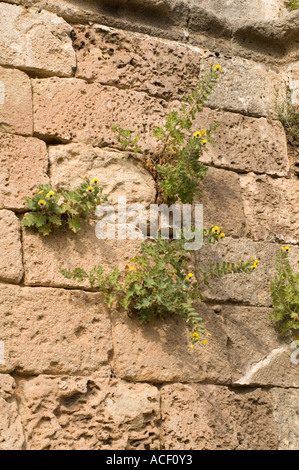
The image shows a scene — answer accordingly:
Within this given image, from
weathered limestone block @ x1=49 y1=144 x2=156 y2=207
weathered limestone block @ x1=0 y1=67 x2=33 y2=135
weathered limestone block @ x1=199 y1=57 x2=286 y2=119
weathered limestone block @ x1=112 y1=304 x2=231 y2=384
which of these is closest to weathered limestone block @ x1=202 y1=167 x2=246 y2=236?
weathered limestone block @ x1=49 y1=144 x2=156 y2=207

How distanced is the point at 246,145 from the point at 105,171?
1025 mm

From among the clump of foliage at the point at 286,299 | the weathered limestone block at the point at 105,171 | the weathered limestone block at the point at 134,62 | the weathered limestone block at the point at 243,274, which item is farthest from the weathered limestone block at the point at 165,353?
the weathered limestone block at the point at 134,62

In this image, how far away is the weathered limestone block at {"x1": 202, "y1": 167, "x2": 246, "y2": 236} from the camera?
4.58 m

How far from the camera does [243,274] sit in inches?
177

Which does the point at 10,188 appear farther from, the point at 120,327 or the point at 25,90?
the point at 120,327

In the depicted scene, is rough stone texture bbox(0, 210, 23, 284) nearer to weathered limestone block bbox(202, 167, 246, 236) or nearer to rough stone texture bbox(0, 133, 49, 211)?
rough stone texture bbox(0, 133, 49, 211)

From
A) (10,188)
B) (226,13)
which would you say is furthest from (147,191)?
(226,13)

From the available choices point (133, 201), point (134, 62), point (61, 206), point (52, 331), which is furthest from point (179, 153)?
point (52, 331)

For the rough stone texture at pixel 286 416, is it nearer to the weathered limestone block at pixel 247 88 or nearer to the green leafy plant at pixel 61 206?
the green leafy plant at pixel 61 206

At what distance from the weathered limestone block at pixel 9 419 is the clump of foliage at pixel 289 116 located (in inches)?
99.7

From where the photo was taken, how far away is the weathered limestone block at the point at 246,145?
15.7ft

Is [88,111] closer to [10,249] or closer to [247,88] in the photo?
[10,249]

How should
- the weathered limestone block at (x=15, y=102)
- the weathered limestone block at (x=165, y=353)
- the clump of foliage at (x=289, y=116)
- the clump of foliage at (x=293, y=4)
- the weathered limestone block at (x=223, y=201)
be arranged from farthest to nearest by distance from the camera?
the clump of foliage at (x=293, y=4)
the clump of foliage at (x=289, y=116)
the weathered limestone block at (x=223, y=201)
the weathered limestone block at (x=15, y=102)
the weathered limestone block at (x=165, y=353)

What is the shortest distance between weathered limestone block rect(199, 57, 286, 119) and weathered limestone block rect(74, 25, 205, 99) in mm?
191
